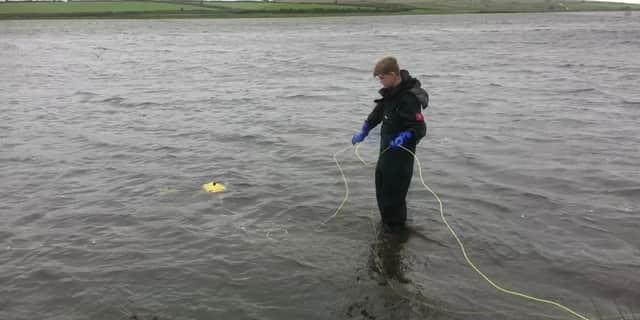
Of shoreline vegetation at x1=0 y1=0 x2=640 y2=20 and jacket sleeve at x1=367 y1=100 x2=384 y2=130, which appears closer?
jacket sleeve at x1=367 y1=100 x2=384 y2=130

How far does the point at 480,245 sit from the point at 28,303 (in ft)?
20.4

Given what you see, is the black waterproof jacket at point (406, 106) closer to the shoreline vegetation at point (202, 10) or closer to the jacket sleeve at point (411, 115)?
the jacket sleeve at point (411, 115)

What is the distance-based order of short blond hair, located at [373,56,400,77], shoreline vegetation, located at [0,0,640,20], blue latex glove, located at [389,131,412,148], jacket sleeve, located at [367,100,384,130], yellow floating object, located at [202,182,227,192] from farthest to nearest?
shoreline vegetation, located at [0,0,640,20] < yellow floating object, located at [202,182,227,192] < jacket sleeve, located at [367,100,384,130] < blue latex glove, located at [389,131,412,148] < short blond hair, located at [373,56,400,77]

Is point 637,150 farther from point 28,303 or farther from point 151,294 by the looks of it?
point 28,303

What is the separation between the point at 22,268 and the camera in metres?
7.23

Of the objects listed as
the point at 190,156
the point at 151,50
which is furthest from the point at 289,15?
the point at 190,156

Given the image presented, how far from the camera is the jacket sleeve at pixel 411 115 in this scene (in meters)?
6.94

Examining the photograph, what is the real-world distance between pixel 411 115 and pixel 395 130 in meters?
0.41

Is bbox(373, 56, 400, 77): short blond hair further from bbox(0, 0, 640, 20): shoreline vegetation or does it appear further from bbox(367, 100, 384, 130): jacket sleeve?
bbox(0, 0, 640, 20): shoreline vegetation

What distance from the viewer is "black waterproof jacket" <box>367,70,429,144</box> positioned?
6941 mm

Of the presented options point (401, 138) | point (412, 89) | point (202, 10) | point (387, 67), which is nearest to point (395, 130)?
point (401, 138)

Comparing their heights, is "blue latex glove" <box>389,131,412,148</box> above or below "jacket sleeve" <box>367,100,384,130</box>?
below

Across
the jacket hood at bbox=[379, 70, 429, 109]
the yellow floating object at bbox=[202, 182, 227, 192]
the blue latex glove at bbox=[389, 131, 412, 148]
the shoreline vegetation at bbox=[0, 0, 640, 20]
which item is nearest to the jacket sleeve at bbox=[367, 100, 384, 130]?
the jacket hood at bbox=[379, 70, 429, 109]

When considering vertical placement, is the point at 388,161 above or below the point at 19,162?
above
